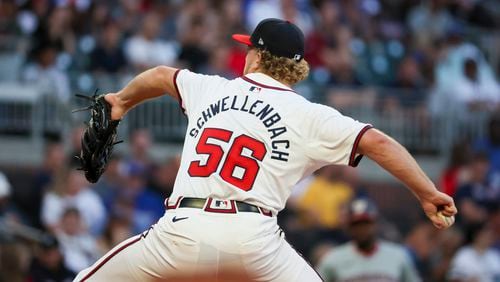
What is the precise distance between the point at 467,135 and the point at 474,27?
391 cm

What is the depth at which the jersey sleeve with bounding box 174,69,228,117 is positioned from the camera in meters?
6.76

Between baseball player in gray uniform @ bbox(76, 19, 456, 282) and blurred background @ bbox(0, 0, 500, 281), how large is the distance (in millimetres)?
4790

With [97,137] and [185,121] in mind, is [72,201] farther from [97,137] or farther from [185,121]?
[97,137]

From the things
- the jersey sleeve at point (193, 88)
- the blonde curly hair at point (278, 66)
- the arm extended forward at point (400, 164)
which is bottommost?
the arm extended forward at point (400, 164)

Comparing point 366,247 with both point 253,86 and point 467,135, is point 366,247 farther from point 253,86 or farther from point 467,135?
point 467,135

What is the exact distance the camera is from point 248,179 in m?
6.48

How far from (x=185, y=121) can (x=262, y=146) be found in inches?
359

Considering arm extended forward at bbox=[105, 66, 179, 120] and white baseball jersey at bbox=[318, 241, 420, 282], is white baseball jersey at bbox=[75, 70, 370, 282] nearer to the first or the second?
arm extended forward at bbox=[105, 66, 179, 120]

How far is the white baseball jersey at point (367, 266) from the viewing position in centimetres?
1050

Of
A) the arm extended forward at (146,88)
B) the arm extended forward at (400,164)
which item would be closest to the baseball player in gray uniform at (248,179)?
the arm extended forward at (400,164)

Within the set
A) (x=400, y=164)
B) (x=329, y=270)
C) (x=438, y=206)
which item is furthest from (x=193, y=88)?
(x=329, y=270)

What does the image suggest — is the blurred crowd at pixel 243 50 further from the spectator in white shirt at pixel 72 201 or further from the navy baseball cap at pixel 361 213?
the navy baseball cap at pixel 361 213

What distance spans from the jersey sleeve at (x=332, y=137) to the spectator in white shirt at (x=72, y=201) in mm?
6424

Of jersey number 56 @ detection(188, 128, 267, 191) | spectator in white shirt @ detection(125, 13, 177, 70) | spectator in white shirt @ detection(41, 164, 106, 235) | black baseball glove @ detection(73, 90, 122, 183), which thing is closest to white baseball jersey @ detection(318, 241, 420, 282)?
spectator in white shirt @ detection(41, 164, 106, 235)
